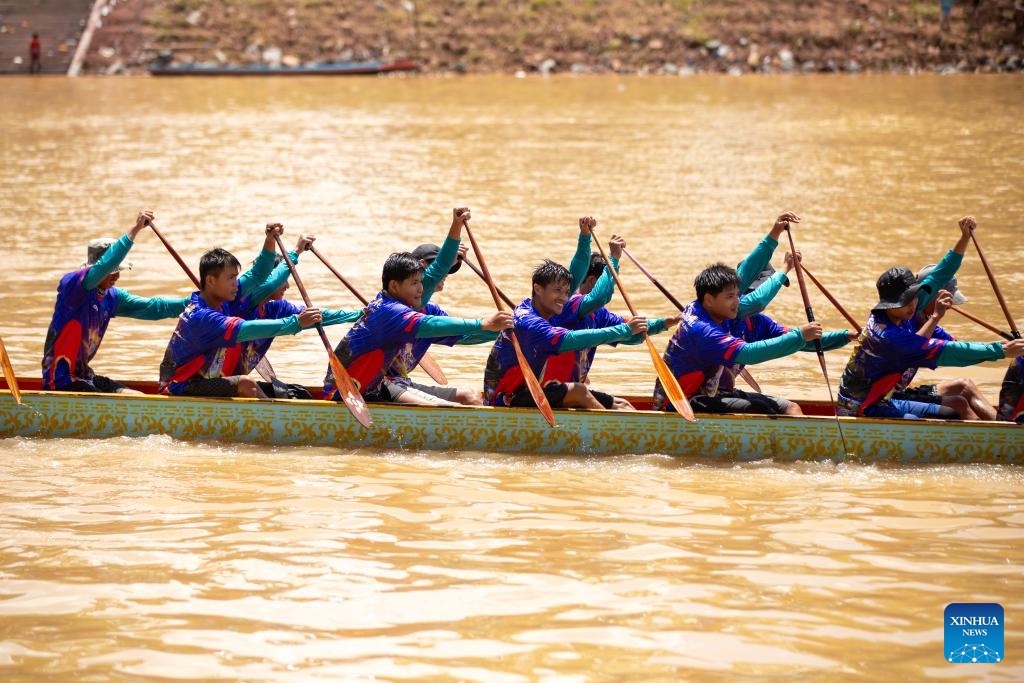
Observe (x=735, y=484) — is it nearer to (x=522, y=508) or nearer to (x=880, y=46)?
(x=522, y=508)

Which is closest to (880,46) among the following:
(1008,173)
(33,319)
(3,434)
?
(1008,173)

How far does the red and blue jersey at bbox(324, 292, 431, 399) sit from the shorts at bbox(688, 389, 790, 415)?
212cm

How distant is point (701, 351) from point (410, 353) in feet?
7.42

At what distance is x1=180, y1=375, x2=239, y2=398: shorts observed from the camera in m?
10.4

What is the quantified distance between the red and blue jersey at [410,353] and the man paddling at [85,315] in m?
1.81

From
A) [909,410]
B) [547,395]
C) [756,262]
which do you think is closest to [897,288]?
[909,410]

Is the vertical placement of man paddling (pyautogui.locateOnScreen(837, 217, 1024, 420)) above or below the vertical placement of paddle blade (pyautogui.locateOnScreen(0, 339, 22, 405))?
above

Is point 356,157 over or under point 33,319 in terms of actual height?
over

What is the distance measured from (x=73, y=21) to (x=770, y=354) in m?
43.6

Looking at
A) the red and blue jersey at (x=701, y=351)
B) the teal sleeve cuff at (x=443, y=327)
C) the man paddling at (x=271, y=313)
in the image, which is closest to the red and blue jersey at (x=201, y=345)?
the man paddling at (x=271, y=313)

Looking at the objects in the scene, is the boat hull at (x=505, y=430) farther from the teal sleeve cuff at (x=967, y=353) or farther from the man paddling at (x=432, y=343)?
the teal sleeve cuff at (x=967, y=353)

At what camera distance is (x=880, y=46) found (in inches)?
1704

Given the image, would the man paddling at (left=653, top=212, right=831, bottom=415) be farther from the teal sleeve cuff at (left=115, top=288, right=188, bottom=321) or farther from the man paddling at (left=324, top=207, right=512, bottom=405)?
the teal sleeve cuff at (left=115, top=288, right=188, bottom=321)

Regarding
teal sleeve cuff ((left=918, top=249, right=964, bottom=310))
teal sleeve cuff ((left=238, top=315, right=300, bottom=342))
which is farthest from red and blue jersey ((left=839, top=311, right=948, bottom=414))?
teal sleeve cuff ((left=238, top=315, right=300, bottom=342))
